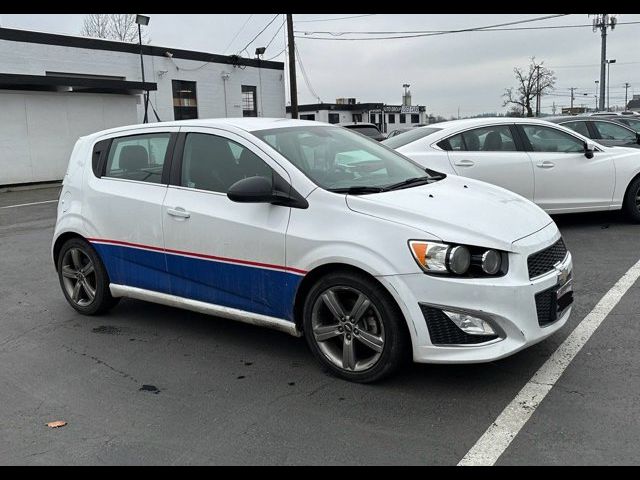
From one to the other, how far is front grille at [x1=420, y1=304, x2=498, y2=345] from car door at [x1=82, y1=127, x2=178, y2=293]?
7.11ft

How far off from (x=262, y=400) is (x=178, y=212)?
5.22ft

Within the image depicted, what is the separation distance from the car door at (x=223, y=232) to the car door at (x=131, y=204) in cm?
14

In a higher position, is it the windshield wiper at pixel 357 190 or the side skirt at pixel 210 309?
the windshield wiper at pixel 357 190

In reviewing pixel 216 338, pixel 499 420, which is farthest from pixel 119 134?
pixel 499 420

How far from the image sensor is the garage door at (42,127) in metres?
18.1

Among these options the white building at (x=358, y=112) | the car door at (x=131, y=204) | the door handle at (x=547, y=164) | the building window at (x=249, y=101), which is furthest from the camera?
the white building at (x=358, y=112)

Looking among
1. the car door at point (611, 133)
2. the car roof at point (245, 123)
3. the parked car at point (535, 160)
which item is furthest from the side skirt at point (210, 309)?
the car door at point (611, 133)

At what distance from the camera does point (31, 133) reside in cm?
1875

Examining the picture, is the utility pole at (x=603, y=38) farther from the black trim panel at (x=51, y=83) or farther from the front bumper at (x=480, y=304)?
the front bumper at (x=480, y=304)

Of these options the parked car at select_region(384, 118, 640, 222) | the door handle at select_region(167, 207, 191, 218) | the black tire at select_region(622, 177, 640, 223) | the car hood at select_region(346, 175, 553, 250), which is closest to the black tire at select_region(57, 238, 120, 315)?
the door handle at select_region(167, 207, 191, 218)

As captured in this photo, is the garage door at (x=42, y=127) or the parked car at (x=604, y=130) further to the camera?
the garage door at (x=42, y=127)

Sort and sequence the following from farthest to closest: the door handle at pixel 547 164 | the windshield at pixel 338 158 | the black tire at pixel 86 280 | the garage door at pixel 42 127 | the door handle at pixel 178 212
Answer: the garage door at pixel 42 127 < the door handle at pixel 547 164 < the black tire at pixel 86 280 < the door handle at pixel 178 212 < the windshield at pixel 338 158

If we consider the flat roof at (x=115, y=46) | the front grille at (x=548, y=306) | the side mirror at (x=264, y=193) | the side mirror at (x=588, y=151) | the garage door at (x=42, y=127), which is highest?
the flat roof at (x=115, y=46)

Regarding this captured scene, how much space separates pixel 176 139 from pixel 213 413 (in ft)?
7.31
